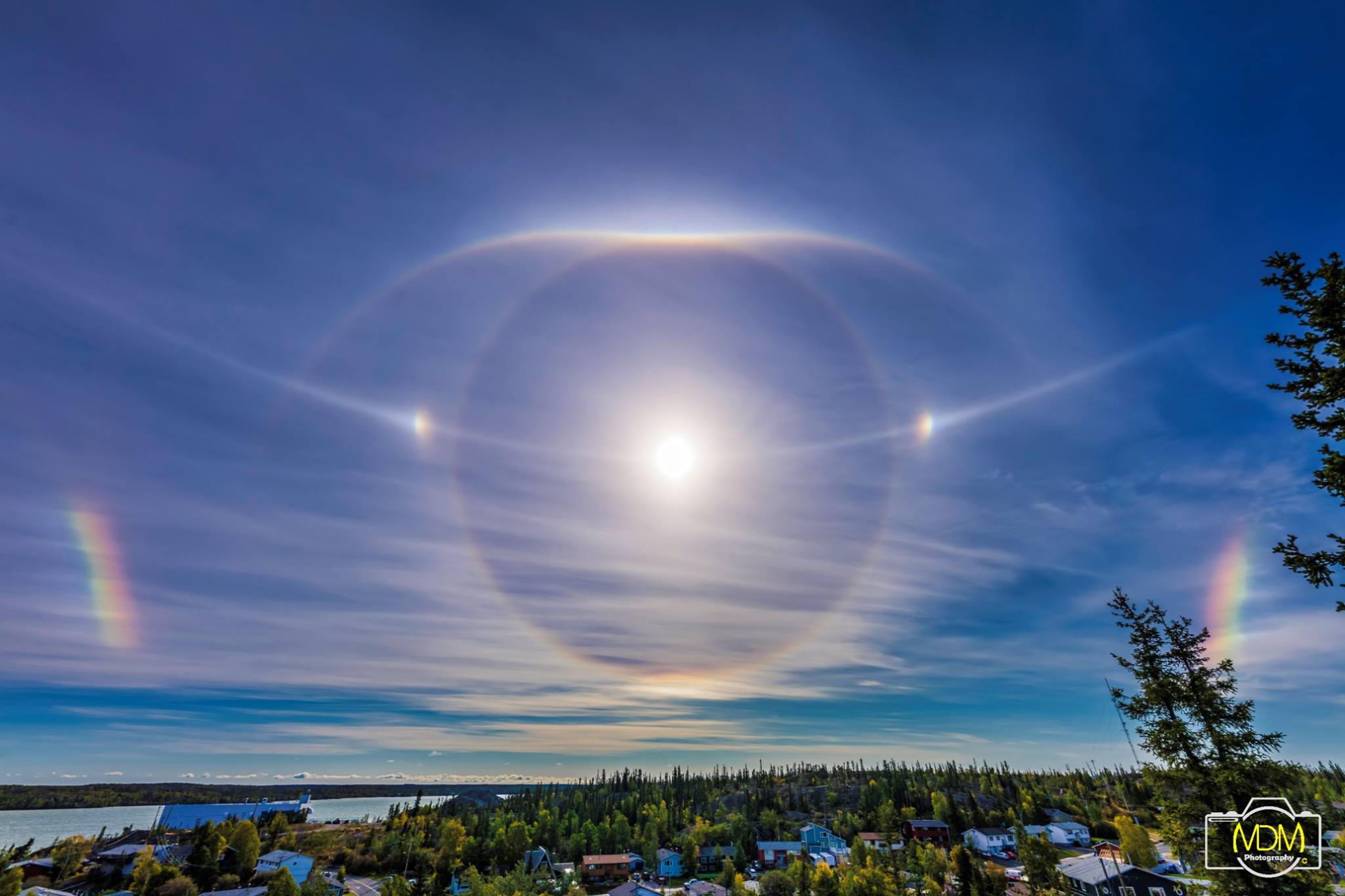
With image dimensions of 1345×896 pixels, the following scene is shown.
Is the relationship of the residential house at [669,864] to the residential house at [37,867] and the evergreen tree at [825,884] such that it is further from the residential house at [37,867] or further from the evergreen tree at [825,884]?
the residential house at [37,867]

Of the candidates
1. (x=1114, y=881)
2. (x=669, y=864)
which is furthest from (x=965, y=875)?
(x=669, y=864)

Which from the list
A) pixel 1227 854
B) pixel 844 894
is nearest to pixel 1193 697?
pixel 1227 854

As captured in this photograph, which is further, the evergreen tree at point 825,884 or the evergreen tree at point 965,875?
the evergreen tree at point 825,884

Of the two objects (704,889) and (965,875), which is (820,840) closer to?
(704,889)

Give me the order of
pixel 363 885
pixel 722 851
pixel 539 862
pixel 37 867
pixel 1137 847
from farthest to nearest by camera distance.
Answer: pixel 722 851 → pixel 539 862 → pixel 37 867 → pixel 363 885 → pixel 1137 847

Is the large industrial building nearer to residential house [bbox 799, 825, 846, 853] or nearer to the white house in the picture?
residential house [bbox 799, 825, 846, 853]

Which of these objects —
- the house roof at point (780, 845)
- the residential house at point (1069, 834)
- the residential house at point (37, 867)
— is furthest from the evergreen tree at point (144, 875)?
the residential house at point (1069, 834)
